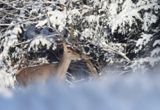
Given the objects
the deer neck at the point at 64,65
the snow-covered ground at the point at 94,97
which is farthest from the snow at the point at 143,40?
the snow-covered ground at the point at 94,97

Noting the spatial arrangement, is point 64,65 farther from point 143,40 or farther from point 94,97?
point 94,97

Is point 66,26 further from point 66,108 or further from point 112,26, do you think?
point 66,108

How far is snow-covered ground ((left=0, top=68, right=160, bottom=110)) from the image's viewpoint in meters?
0.38

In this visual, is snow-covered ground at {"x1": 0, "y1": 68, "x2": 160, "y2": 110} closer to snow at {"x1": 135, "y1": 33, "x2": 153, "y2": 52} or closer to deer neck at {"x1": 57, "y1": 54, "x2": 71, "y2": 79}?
snow at {"x1": 135, "y1": 33, "x2": 153, "y2": 52}

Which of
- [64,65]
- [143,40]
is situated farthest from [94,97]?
[64,65]

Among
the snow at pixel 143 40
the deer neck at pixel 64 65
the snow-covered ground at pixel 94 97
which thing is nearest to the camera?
the snow-covered ground at pixel 94 97

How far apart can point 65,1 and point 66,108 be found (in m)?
6.95

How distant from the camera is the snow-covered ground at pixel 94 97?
38cm

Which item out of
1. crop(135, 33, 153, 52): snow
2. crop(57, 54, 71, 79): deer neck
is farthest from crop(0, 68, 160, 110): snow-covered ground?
crop(57, 54, 71, 79): deer neck

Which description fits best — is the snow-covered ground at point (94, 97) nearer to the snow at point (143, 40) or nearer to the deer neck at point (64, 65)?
the snow at point (143, 40)

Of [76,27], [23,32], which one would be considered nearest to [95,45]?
[76,27]

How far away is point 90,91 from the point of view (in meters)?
0.42

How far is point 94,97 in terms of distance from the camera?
0.40 m

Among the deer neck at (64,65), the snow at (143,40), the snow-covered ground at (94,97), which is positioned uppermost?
the snow-covered ground at (94,97)
